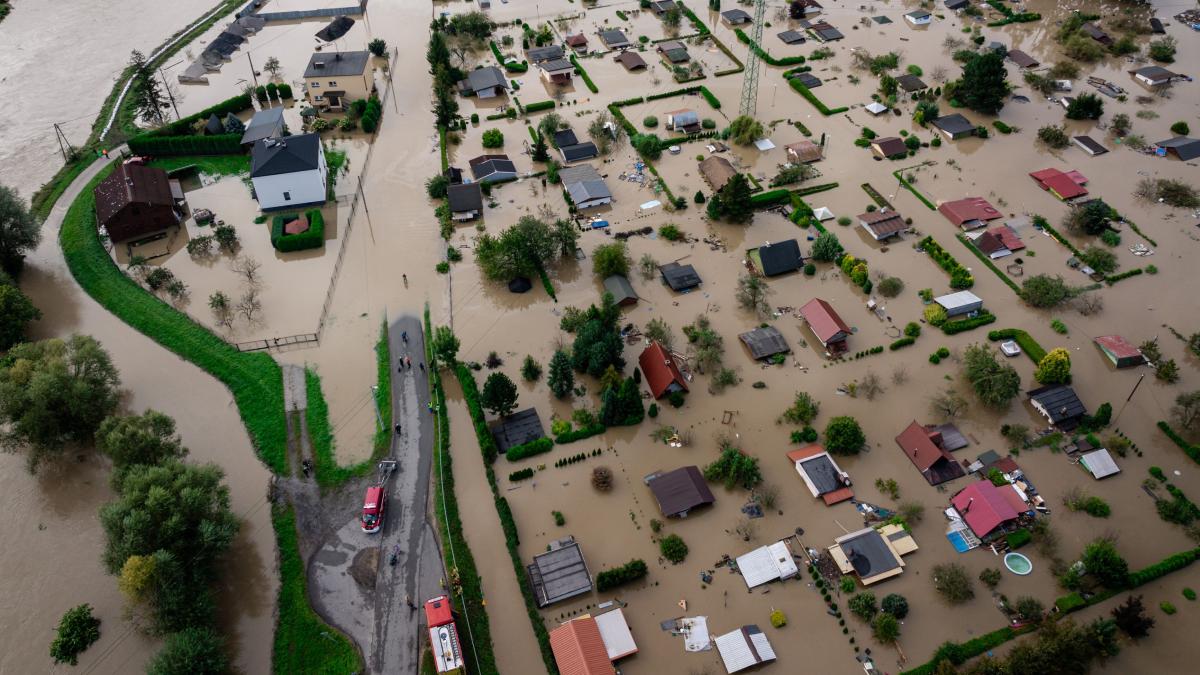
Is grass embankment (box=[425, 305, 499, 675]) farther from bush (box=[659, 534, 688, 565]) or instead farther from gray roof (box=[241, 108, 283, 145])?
gray roof (box=[241, 108, 283, 145])

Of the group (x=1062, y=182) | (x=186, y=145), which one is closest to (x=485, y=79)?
(x=186, y=145)

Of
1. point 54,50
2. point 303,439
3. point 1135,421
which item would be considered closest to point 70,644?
point 303,439

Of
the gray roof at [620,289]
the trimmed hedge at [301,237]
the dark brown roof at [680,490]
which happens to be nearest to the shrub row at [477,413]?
the dark brown roof at [680,490]

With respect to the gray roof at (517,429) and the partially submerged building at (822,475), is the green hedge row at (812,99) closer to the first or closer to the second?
the partially submerged building at (822,475)

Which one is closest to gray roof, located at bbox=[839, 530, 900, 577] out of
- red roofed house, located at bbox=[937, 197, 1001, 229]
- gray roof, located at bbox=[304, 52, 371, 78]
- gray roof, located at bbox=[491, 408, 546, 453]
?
gray roof, located at bbox=[491, 408, 546, 453]

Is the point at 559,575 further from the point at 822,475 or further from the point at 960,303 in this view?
the point at 960,303
